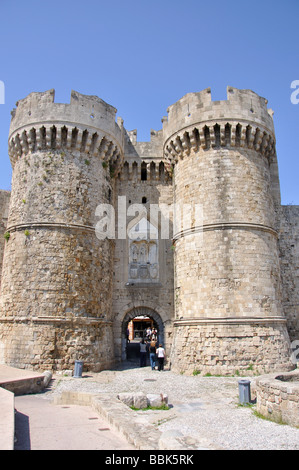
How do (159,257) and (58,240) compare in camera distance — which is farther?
(159,257)

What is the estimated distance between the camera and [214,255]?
460 inches

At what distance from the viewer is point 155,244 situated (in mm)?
14375

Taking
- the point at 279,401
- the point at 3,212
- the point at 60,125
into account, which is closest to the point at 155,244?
the point at 60,125

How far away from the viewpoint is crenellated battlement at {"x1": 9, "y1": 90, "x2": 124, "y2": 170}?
12.7m

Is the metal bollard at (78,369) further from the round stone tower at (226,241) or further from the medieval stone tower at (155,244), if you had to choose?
the round stone tower at (226,241)

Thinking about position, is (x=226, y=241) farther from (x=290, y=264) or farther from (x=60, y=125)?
(x=60, y=125)

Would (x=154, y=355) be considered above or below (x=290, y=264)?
below

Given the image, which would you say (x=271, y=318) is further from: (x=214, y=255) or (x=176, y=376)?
(x=176, y=376)

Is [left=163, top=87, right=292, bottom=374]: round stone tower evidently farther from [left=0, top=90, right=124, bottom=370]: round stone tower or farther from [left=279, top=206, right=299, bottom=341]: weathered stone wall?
[left=0, top=90, right=124, bottom=370]: round stone tower

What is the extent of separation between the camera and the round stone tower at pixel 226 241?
10938 millimetres

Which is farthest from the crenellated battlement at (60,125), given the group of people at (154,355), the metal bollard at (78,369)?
the metal bollard at (78,369)

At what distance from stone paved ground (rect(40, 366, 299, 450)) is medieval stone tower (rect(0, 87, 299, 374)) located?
3.58ft

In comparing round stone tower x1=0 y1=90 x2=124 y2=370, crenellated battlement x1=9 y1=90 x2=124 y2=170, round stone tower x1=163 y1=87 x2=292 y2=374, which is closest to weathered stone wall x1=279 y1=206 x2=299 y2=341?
round stone tower x1=163 y1=87 x2=292 y2=374

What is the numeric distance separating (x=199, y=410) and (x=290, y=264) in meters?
8.78
